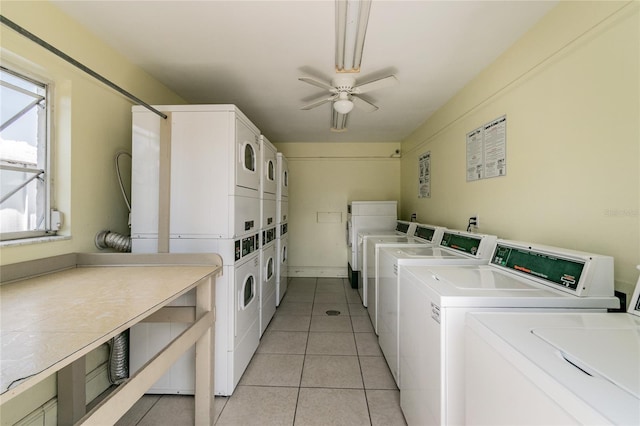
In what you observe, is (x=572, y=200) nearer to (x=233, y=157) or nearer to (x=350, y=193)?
(x=233, y=157)

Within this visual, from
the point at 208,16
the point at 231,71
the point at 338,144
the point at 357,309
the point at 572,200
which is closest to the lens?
the point at 572,200

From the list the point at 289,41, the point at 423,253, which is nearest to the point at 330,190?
the point at 423,253

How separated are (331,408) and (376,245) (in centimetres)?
130

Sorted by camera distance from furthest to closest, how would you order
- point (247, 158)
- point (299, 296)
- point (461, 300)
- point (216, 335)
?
1. point (299, 296)
2. point (247, 158)
3. point (216, 335)
4. point (461, 300)

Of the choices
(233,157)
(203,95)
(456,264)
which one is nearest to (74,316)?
(233,157)

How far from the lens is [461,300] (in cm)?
108

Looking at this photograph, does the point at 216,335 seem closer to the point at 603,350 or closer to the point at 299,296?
the point at 603,350

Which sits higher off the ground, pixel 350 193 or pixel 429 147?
pixel 429 147

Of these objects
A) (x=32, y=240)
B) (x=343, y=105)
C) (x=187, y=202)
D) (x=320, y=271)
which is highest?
(x=343, y=105)

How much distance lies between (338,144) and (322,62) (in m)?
2.73

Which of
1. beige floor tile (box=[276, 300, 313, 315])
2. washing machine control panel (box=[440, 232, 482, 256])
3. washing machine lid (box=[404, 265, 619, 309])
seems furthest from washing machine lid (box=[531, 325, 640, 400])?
beige floor tile (box=[276, 300, 313, 315])

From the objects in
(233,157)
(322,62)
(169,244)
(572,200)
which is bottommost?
(169,244)

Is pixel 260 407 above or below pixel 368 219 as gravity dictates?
below

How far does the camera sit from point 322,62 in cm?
213
